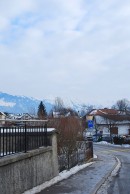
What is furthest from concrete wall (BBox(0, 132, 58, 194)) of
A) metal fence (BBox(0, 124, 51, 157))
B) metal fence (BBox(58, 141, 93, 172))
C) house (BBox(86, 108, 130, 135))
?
house (BBox(86, 108, 130, 135))

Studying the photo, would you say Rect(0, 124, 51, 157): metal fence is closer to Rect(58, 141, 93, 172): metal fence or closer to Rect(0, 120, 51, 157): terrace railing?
Rect(0, 120, 51, 157): terrace railing

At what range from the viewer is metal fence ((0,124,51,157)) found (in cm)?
1105

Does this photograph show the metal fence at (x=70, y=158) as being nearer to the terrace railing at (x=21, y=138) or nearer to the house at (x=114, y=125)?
the terrace railing at (x=21, y=138)

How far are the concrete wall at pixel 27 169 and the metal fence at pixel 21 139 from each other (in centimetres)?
28

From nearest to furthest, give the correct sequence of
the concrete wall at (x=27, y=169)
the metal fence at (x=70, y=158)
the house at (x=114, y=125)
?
the concrete wall at (x=27, y=169) → the metal fence at (x=70, y=158) → the house at (x=114, y=125)

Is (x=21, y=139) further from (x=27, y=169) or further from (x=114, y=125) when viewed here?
(x=114, y=125)

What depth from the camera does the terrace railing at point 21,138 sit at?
11.1 metres

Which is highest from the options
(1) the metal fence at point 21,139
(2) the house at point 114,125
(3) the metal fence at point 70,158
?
(2) the house at point 114,125

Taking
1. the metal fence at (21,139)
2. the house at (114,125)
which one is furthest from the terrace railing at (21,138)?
the house at (114,125)

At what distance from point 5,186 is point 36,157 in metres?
2.95

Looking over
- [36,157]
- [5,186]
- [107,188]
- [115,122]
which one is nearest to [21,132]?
[36,157]

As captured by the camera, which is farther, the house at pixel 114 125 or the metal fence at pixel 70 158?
the house at pixel 114 125

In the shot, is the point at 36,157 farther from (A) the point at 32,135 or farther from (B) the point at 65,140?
(B) the point at 65,140

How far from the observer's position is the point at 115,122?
10162 centimetres
